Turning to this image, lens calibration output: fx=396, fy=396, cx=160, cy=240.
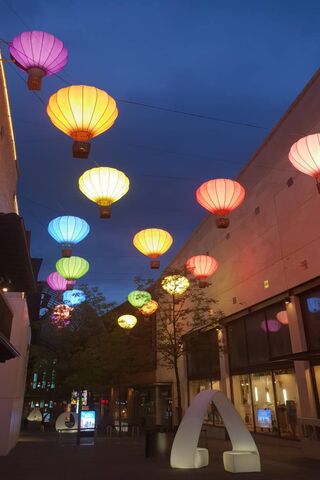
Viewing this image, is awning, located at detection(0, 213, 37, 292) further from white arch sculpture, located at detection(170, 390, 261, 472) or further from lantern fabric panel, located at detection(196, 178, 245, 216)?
white arch sculpture, located at detection(170, 390, 261, 472)

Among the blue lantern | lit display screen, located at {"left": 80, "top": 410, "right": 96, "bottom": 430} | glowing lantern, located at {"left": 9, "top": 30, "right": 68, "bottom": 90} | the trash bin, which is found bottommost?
the trash bin

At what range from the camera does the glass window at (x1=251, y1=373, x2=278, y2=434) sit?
15438mm

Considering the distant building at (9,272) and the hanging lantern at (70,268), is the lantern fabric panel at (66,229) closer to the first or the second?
the distant building at (9,272)

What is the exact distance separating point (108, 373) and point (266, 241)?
53.2ft

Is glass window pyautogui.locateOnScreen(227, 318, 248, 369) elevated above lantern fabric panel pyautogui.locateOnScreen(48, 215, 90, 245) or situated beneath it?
situated beneath

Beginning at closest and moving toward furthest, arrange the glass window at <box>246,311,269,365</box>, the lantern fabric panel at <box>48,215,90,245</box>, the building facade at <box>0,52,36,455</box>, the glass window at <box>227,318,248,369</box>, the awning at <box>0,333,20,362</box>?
1. the building facade at <box>0,52,36,455</box>
2. the awning at <box>0,333,20,362</box>
3. the lantern fabric panel at <box>48,215,90,245</box>
4. the glass window at <box>246,311,269,365</box>
5. the glass window at <box>227,318,248,369</box>

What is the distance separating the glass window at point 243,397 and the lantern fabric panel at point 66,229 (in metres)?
10.2

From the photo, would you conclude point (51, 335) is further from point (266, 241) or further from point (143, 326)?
point (266, 241)

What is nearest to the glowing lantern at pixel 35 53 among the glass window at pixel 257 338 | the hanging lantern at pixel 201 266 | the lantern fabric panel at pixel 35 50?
the lantern fabric panel at pixel 35 50

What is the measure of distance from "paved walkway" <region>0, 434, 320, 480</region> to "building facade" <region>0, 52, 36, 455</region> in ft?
6.98

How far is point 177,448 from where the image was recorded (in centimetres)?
1024

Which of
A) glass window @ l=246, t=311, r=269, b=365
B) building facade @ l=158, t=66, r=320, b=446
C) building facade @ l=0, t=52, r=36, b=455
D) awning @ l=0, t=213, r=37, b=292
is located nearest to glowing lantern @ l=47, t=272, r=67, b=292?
building facade @ l=0, t=52, r=36, b=455

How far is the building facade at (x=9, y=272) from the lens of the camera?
326 inches

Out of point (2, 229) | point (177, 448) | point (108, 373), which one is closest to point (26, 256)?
point (2, 229)
